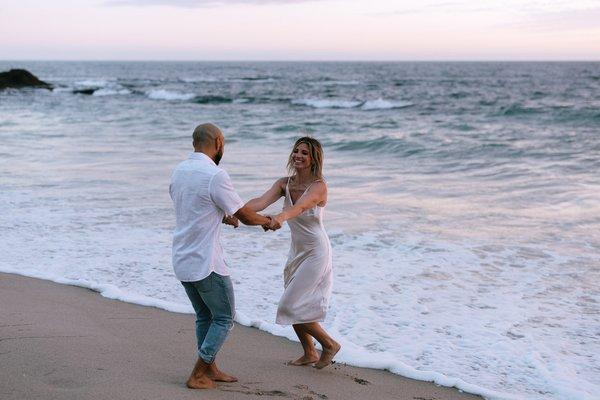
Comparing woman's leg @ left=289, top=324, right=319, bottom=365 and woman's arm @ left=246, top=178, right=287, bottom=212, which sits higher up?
woman's arm @ left=246, top=178, right=287, bottom=212

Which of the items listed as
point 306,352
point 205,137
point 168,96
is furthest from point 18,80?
point 205,137

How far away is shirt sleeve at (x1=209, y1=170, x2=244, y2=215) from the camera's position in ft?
12.3

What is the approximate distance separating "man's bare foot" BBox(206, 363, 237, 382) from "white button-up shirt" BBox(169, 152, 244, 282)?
639 mm

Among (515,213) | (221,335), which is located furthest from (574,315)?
(515,213)

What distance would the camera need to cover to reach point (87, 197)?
11.6 meters

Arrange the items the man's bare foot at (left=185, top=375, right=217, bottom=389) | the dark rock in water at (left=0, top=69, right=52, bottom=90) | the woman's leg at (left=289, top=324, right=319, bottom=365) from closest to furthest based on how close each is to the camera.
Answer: the man's bare foot at (left=185, top=375, right=217, bottom=389), the woman's leg at (left=289, top=324, right=319, bottom=365), the dark rock in water at (left=0, top=69, right=52, bottom=90)

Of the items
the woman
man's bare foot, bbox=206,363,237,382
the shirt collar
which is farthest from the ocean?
the shirt collar

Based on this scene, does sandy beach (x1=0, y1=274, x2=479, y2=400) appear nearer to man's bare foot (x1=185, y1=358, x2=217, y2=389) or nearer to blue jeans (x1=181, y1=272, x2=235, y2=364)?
man's bare foot (x1=185, y1=358, x2=217, y2=389)

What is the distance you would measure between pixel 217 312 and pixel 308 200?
94 centimetres

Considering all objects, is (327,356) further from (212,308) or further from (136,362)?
(136,362)

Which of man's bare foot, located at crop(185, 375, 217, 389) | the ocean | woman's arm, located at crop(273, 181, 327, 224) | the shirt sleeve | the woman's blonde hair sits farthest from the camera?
the ocean

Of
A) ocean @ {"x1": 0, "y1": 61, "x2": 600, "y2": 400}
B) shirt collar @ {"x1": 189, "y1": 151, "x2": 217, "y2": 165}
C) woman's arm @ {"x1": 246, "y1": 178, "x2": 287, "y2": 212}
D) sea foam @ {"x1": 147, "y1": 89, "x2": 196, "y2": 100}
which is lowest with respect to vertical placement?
ocean @ {"x1": 0, "y1": 61, "x2": 600, "y2": 400}

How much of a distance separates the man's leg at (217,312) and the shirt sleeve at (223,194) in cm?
39

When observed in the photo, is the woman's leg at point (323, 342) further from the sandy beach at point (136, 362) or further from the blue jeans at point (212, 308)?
the blue jeans at point (212, 308)
